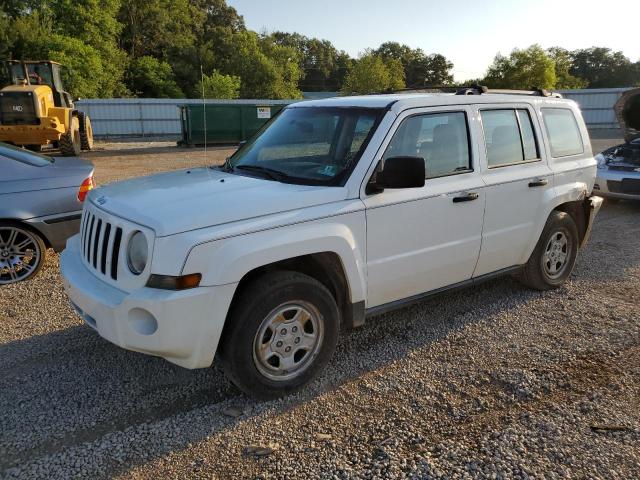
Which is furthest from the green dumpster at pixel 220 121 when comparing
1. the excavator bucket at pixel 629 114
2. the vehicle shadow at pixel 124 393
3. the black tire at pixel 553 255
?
the vehicle shadow at pixel 124 393

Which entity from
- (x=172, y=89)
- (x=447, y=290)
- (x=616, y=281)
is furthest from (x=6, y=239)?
(x=172, y=89)

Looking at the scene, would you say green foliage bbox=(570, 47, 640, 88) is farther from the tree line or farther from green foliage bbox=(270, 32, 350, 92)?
green foliage bbox=(270, 32, 350, 92)

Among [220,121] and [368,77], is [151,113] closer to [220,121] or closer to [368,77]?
[220,121]

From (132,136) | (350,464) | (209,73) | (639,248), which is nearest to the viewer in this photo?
(350,464)

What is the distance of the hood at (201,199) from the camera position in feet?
9.61

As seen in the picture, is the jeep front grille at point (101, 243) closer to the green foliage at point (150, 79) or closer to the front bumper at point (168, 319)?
the front bumper at point (168, 319)

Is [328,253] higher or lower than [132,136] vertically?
higher

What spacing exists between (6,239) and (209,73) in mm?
54575

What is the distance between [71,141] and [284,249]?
56.2 feet

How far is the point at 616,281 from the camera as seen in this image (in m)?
5.54

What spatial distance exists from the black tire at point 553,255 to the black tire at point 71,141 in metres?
16.8

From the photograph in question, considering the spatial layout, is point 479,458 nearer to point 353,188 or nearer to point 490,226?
point 353,188

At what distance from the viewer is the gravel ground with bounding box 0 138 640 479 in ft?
9.03

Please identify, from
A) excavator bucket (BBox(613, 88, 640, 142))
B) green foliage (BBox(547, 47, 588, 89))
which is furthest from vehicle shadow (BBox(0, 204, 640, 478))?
green foliage (BBox(547, 47, 588, 89))
